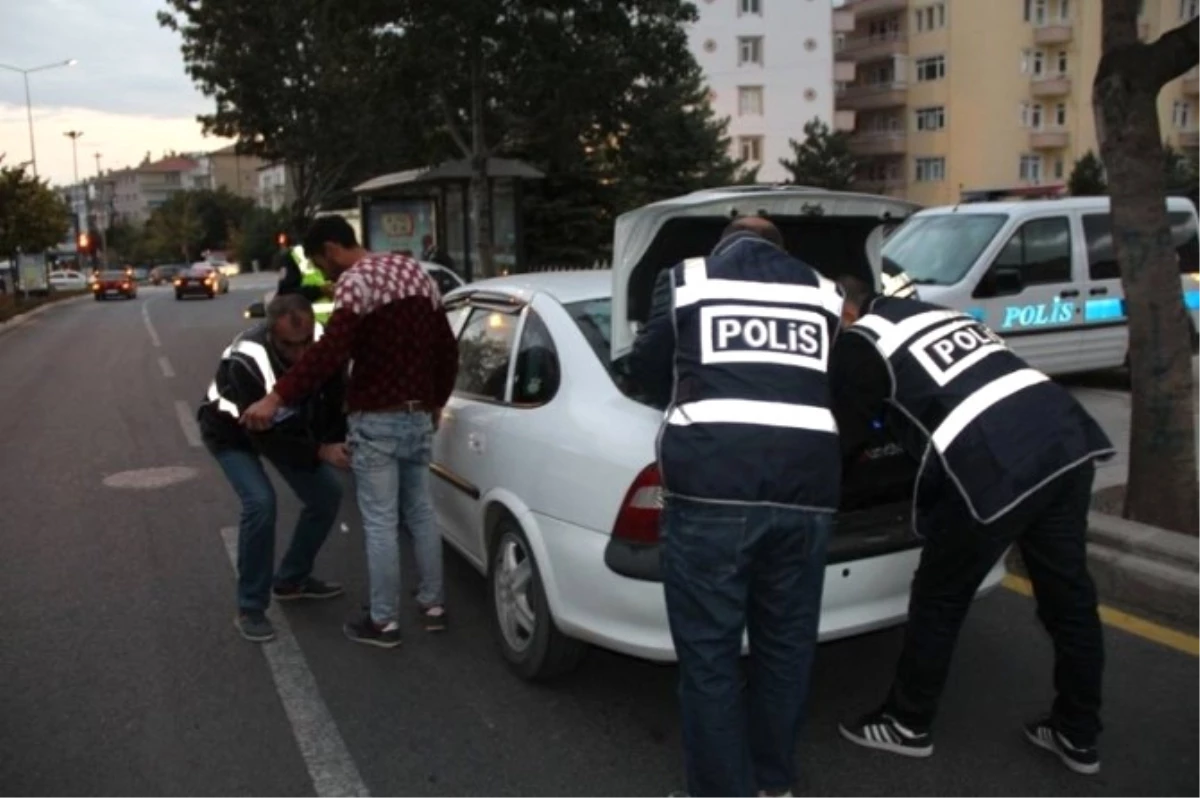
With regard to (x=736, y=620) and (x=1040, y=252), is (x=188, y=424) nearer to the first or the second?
(x=1040, y=252)

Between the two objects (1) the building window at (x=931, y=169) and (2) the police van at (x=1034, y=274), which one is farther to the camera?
(1) the building window at (x=931, y=169)

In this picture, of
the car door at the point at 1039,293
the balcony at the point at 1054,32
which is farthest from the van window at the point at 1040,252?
the balcony at the point at 1054,32

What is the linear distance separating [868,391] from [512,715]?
5.83ft

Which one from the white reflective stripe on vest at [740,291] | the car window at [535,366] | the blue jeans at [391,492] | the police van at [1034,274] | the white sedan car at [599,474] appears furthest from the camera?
the police van at [1034,274]

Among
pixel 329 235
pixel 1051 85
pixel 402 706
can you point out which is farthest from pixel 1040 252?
pixel 1051 85

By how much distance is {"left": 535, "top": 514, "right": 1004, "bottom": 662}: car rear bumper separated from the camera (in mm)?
3441

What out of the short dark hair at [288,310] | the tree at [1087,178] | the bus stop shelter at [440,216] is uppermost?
the tree at [1087,178]

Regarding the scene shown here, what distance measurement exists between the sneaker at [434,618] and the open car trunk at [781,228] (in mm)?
1445

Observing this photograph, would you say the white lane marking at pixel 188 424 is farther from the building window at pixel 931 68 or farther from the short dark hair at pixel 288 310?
the building window at pixel 931 68

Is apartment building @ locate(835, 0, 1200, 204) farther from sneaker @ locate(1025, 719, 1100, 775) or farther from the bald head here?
the bald head

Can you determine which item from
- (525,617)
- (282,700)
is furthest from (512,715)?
(282,700)

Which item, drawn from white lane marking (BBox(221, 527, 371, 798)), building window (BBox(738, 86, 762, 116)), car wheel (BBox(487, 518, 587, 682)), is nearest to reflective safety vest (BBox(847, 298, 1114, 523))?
car wheel (BBox(487, 518, 587, 682))

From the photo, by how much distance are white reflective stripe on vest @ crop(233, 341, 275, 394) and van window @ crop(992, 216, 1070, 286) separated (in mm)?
6955

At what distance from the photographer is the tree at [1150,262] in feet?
16.6
